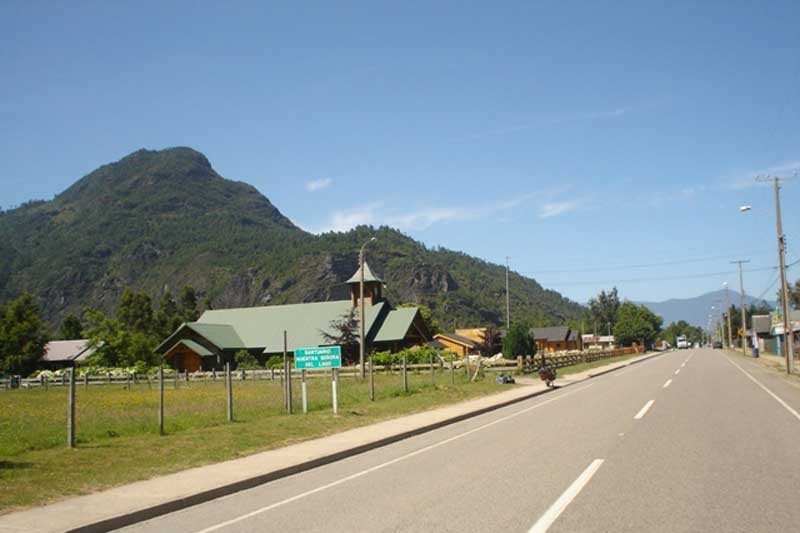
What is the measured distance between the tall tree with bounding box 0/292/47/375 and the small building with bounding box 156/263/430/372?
21.1 m

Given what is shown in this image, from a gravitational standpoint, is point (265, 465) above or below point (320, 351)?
below

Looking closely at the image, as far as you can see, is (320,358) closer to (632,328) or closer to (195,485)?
(195,485)

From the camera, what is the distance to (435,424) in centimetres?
1880

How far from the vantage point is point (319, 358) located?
22125 mm

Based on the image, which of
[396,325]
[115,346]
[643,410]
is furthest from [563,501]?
[115,346]

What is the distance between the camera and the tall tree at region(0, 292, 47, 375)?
78.7 metres

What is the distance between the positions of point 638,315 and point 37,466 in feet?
436

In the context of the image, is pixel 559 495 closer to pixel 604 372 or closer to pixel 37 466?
pixel 37 466

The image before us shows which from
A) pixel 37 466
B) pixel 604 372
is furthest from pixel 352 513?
pixel 604 372

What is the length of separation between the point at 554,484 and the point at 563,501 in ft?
3.61

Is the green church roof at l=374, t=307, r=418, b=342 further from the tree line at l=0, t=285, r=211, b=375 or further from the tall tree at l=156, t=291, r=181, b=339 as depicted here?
the tall tree at l=156, t=291, r=181, b=339

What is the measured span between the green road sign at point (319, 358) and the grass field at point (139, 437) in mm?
1394

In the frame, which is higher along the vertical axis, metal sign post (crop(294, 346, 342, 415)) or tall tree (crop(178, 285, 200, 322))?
tall tree (crop(178, 285, 200, 322))

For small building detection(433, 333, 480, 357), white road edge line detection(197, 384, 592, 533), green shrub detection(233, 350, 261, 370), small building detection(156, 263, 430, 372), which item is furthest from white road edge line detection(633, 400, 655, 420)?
small building detection(433, 333, 480, 357)
